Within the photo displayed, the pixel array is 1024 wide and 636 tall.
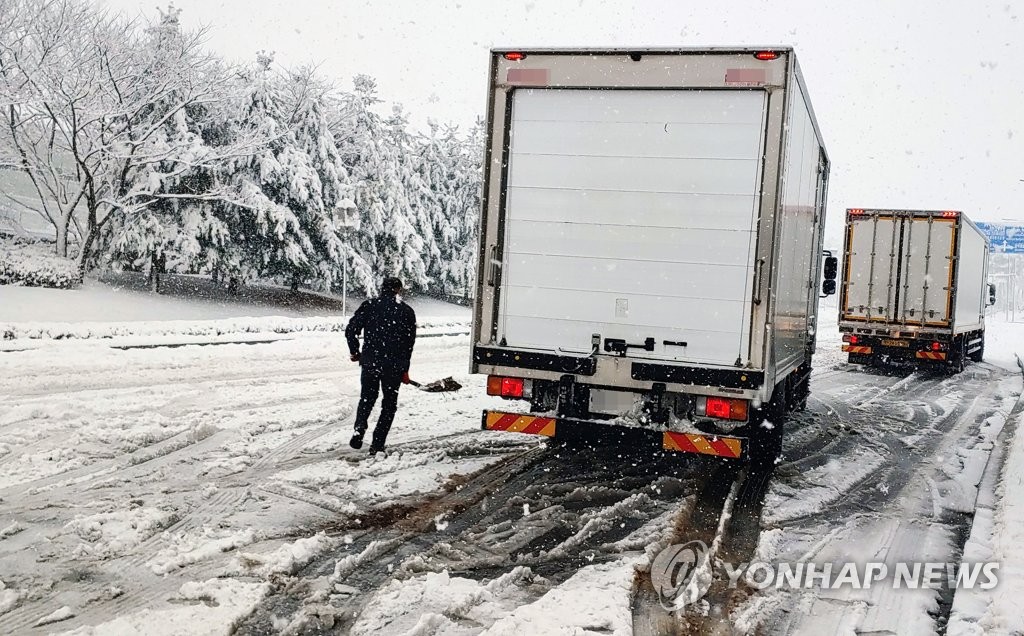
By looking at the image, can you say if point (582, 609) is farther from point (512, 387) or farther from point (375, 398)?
point (375, 398)

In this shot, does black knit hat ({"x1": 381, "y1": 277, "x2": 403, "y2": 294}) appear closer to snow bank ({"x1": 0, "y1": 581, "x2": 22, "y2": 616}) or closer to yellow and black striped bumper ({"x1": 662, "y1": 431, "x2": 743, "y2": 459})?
yellow and black striped bumper ({"x1": 662, "y1": 431, "x2": 743, "y2": 459})

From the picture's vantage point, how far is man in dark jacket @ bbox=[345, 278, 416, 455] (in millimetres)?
7379

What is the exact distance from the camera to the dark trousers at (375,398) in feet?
24.3

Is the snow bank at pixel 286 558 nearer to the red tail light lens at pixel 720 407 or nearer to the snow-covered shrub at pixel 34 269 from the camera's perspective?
the red tail light lens at pixel 720 407

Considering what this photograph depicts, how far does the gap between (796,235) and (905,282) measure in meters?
12.5

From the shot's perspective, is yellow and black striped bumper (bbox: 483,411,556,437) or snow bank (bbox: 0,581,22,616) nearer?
snow bank (bbox: 0,581,22,616)

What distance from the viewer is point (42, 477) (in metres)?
6.21

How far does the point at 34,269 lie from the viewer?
851 inches

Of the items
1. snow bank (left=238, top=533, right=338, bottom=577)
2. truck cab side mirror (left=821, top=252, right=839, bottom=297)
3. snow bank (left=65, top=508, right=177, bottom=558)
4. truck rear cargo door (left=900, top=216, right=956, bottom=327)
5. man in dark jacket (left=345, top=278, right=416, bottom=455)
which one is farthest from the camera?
truck rear cargo door (left=900, top=216, right=956, bottom=327)

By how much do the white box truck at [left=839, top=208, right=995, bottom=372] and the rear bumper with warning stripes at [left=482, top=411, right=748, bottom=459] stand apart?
1342 centimetres

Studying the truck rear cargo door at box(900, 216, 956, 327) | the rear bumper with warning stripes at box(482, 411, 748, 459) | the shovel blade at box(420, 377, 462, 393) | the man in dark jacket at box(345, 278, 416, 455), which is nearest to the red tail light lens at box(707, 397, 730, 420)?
the rear bumper with warning stripes at box(482, 411, 748, 459)

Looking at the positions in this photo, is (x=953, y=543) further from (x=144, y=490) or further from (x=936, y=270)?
(x=936, y=270)

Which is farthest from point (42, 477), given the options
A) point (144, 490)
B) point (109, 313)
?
point (109, 313)

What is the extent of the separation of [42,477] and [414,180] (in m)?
30.0
